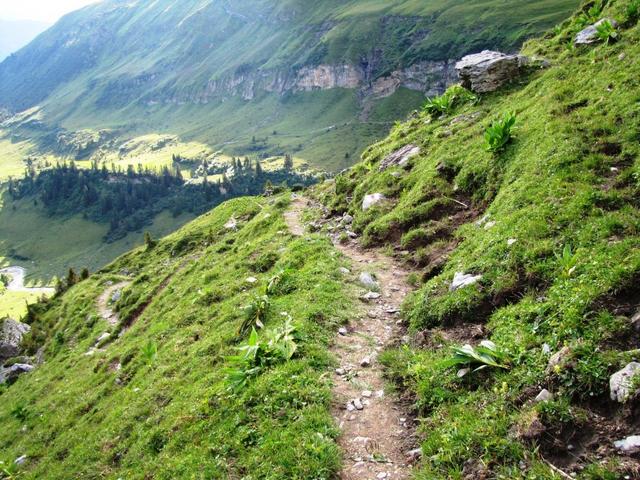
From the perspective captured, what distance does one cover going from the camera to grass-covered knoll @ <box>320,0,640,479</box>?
7.95 m

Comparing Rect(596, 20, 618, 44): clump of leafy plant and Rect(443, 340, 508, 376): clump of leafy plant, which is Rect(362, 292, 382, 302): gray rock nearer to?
Rect(443, 340, 508, 376): clump of leafy plant

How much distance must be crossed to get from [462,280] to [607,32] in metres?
18.0

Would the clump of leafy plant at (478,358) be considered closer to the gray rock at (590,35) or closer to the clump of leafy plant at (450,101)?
the gray rock at (590,35)

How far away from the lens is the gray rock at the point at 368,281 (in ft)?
56.0

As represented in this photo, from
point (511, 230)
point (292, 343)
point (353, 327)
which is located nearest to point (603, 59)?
point (511, 230)

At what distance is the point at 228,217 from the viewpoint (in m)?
48.0

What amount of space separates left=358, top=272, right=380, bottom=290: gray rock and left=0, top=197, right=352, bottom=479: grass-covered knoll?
0.97 m

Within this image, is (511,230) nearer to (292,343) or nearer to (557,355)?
(557,355)

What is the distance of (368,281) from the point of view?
1733 centimetres

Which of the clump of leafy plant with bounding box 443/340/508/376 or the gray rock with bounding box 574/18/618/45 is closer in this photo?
the clump of leafy plant with bounding box 443/340/508/376

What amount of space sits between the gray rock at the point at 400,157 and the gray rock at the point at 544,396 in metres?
19.7

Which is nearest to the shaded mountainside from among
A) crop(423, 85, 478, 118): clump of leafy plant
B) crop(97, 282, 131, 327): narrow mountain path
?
crop(423, 85, 478, 118): clump of leafy plant

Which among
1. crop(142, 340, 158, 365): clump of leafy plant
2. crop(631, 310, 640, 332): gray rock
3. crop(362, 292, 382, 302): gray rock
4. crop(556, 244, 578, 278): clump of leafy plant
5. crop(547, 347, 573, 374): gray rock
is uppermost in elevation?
crop(556, 244, 578, 278): clump of leafy plant

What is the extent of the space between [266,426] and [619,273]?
905cm
